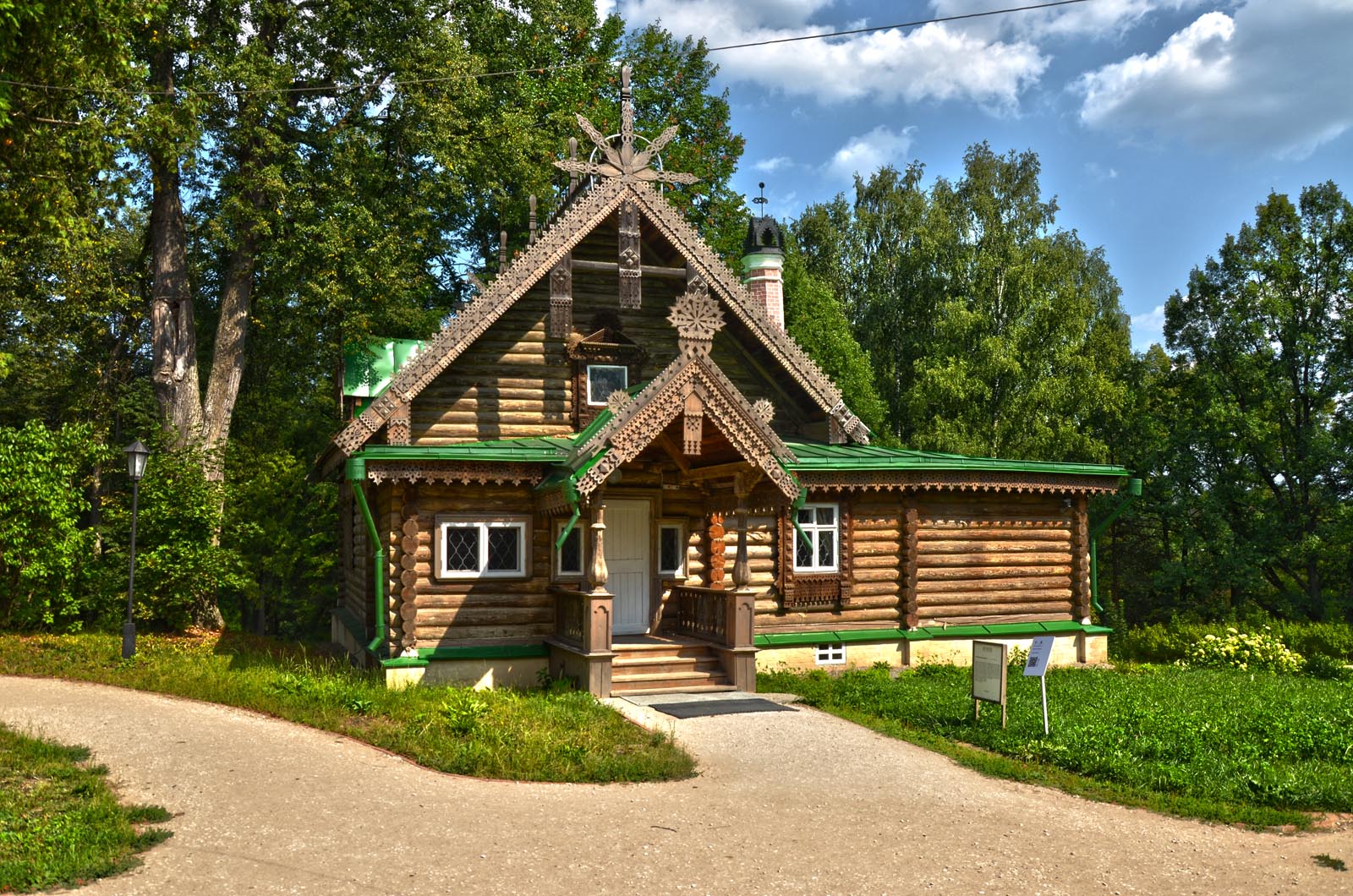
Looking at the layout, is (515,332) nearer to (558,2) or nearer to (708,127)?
(558,2)

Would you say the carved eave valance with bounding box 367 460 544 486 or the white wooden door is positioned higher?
the carved eave valance with bounding box 367 460 544 486

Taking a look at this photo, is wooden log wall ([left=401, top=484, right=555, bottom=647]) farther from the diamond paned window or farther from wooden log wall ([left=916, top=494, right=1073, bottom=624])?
wooden log wall ([left=916, top=494, right=1073, bottom=624])

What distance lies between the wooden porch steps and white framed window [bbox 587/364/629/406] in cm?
491

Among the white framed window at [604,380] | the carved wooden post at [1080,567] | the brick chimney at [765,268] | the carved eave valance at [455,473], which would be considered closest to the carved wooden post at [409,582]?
the carved eave valance at [455,473]

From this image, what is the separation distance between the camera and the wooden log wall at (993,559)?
769 inches

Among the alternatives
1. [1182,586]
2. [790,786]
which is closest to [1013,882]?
[790,786]

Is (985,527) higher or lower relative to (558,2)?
lower

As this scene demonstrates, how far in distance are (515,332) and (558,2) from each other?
1696 cm

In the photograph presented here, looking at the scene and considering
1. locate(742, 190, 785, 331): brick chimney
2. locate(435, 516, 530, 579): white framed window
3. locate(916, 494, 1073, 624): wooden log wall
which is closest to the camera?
locate(435, 516, 530, 579): white framed window

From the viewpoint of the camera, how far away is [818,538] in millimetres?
19141

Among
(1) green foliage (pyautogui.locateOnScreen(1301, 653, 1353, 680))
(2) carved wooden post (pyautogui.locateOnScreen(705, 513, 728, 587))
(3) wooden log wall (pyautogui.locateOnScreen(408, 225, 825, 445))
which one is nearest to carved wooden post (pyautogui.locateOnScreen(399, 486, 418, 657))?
(3) wooden log wall (pyautogui.locateOnScreen(408, 225, 825, 445))

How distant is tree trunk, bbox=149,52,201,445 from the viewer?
79.3ft

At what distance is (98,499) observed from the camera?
2764cm

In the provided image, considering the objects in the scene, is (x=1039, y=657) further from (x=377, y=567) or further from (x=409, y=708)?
(x=377, y=567)
